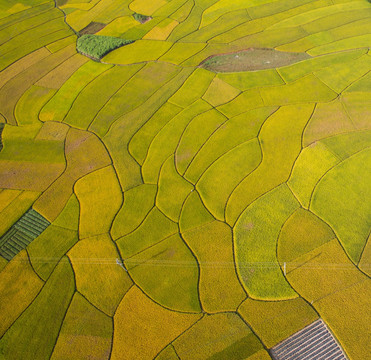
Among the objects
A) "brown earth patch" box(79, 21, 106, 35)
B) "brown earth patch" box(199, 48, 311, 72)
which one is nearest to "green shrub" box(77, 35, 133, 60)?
"brown earth patch" box(79, 21, 106, 35)

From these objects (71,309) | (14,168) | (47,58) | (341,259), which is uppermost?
(47,58)

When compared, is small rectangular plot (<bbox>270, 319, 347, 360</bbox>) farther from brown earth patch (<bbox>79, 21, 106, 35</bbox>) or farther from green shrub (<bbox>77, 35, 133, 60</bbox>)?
brown earth patch (<bbox>79, 21, 106, 35</bbox>)

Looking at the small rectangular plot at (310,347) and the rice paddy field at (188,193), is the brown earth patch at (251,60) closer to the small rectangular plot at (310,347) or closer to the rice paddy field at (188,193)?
the rice paddy field at (188,193)

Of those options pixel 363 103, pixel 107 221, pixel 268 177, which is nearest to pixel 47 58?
pixel 107 221

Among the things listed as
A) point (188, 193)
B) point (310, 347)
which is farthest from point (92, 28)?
point (310, 347)

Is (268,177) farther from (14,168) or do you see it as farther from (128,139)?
(14,168)

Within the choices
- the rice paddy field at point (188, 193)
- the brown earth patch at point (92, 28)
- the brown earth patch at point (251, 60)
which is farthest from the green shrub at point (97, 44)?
the brown earth patch at point (251, 60)

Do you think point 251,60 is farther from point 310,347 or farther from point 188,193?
point 310,347
